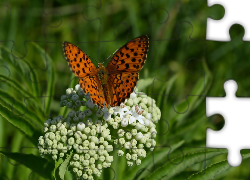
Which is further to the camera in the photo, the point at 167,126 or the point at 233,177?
the point at 233,177

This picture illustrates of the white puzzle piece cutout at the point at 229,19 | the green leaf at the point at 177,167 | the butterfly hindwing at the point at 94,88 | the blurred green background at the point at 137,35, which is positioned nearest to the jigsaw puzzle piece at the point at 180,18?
the blurred green background at the point at 137,35

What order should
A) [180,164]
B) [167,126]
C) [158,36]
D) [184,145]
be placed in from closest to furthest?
[180,164] < [184,145] < [167,126] < [158,36]

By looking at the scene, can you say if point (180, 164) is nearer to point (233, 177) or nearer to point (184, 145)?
point (184, 145)

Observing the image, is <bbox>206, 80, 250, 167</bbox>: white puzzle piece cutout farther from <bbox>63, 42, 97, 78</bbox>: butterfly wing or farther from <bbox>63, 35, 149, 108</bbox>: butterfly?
<bbox>63, 42, 97, 78</bbox>: butterfly wing

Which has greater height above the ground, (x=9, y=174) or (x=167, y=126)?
(x=167, y=126)

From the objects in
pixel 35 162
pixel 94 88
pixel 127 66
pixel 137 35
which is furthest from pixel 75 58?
pixel 137 35

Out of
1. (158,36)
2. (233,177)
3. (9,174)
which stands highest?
(158,36)

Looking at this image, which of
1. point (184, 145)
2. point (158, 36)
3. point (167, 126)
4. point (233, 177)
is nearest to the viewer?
point (184, 145)

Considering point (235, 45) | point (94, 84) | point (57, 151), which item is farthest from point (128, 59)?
point (235, 45)

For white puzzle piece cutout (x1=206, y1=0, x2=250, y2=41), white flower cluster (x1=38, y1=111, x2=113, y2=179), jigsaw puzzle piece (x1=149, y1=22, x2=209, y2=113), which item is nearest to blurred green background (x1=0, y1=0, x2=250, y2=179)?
jigsaw puzzle piece (x1=149, y1=22, x2=209, y2=113)
